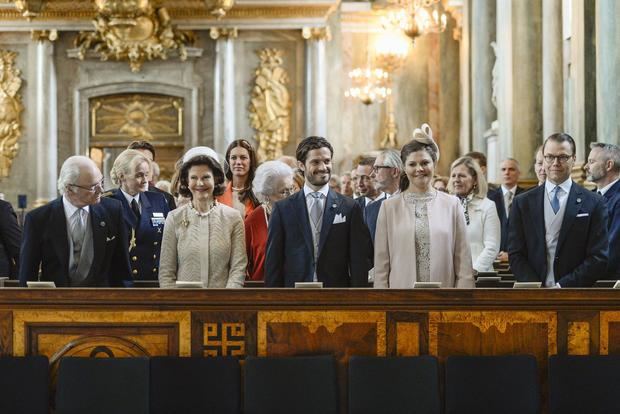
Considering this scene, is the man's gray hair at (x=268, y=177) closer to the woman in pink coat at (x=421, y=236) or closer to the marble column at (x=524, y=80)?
the woman in pink coat at (x=421, y=236)

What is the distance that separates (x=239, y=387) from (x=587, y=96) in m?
6.84

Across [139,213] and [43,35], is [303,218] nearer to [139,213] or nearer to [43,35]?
[139,213]

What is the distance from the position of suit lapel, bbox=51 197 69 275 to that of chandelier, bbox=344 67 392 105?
13.0 meters

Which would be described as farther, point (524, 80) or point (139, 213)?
point (524, 80)

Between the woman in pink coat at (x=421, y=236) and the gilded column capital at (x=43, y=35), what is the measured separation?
529 inches

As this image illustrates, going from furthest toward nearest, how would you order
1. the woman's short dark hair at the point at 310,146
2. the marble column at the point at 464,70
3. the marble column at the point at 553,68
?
the marble column at the point at 464,70 < the marble column at the point at 553,68 < the woman's short dark hair at the point at 310,146

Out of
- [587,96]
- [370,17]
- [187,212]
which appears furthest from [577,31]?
[370,17]

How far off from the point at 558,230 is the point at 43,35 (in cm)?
1368

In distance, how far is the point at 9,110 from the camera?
752 inches

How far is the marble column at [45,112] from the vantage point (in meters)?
19.0

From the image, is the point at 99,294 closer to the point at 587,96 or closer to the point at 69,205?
the point at 69,205

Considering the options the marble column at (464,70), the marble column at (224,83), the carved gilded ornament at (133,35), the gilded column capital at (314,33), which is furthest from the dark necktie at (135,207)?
the gilded column capital at (314,33)

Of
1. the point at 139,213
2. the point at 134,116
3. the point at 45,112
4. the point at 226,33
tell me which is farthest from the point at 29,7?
the point at 139,213

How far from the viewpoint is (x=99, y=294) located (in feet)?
19.1
